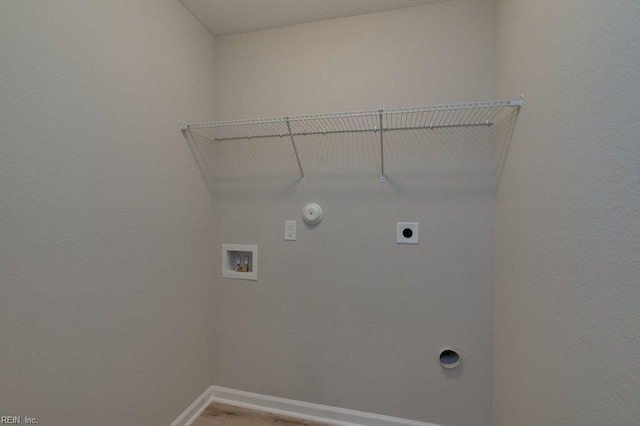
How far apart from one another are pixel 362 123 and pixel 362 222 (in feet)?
2.00

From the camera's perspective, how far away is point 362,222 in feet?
5.39

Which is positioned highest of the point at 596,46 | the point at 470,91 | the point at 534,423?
the point at 470,91

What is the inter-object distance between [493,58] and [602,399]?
1559 mm

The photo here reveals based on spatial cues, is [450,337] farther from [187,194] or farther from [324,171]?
[187,194]

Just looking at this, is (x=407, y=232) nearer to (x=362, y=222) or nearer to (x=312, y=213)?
(x=362, y=222)

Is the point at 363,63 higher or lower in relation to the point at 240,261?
higher

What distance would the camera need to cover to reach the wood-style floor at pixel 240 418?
167 centimetres

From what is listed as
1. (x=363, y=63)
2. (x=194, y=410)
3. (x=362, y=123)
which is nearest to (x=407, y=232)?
(x=362, y=123)

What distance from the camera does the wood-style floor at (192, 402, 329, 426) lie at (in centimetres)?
167

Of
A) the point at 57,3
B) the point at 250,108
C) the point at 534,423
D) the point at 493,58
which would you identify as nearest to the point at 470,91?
the point at 493,58

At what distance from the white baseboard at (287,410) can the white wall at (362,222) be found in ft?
0.16

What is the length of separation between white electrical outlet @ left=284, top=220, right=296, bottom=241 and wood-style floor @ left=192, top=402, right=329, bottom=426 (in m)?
1.16

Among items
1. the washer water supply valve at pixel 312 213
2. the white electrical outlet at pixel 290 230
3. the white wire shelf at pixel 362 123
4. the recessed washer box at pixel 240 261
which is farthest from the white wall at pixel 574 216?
the recessed washer box at pixel 240 261

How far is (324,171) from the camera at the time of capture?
1704mm
